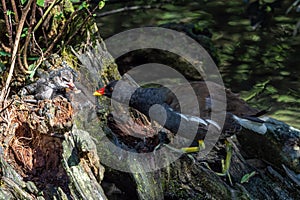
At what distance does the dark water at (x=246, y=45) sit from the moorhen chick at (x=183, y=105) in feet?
5.03

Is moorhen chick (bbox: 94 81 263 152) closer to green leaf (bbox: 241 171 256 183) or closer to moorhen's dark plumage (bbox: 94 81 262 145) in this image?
moorhen's dark plumage (bbox: 94 81 262 145)

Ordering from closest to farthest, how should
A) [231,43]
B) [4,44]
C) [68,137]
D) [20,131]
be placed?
[68,137] < [20,131] < [4,44] < [231,43]

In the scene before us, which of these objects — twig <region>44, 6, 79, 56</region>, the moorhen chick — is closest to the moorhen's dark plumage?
the moorhen chick

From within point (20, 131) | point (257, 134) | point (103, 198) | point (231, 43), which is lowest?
point (231, 43)

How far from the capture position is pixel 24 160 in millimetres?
3676

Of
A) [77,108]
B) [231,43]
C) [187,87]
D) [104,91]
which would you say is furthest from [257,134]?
[231,43]

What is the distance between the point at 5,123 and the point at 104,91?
87 centimetres

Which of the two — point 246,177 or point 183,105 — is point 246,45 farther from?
point 246,177

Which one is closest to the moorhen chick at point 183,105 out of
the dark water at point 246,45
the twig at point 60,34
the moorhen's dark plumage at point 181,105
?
the moorhen's dark plumage at point 181,105

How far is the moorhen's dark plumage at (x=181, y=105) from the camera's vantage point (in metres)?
4.55

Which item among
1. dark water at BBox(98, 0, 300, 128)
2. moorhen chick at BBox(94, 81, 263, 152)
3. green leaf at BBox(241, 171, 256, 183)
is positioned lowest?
dark water at BBox(98, 0, 300, 128)

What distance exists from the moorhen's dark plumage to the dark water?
1.53 metres

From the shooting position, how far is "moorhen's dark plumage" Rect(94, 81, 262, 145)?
14.9 ft

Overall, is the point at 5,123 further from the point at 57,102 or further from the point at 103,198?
the point at 103,198
